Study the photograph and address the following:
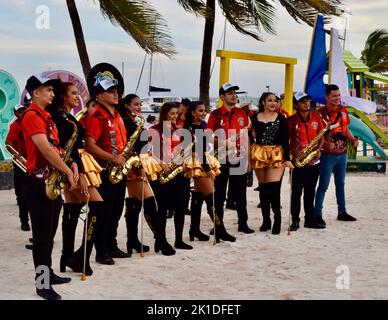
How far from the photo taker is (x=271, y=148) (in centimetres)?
814

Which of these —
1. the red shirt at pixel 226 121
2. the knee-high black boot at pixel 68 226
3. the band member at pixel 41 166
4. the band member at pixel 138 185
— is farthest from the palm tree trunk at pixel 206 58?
the band member at pixel 41 166

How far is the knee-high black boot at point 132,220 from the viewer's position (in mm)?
7008

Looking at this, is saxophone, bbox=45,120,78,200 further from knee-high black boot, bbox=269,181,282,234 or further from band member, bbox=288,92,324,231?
band member, bbox=288,92,324,231

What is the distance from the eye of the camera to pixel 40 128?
507 centimetres

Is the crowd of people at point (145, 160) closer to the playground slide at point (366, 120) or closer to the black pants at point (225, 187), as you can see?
the black pants at point (225, 187)

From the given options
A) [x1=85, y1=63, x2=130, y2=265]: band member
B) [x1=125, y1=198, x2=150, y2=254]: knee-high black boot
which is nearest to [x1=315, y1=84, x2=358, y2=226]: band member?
[x1=125, y1=198, x2=150, y2=254]: knee-high black boot

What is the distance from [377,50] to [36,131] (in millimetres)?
31669

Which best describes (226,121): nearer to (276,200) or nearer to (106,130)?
(276,200)

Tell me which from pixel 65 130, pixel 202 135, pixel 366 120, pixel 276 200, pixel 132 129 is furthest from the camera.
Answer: pixel 366 120

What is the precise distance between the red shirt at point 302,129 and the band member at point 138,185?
2.32 meters

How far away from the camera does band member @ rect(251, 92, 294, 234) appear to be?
813cm

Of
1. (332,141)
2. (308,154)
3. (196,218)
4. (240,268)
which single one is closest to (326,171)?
(332,141)

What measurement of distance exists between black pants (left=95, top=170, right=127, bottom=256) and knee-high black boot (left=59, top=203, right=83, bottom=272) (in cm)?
27
